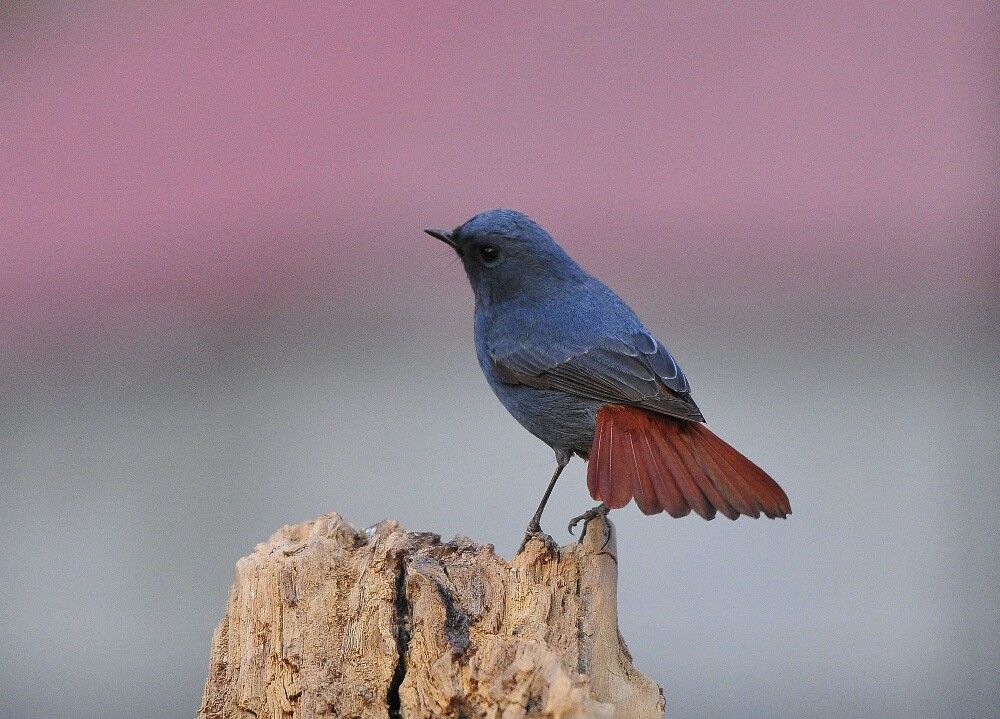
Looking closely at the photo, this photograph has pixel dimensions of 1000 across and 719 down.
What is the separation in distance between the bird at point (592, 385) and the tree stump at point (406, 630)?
28 cm

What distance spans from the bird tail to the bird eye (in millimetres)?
916

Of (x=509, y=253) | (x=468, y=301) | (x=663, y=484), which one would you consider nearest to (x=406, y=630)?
(x=663, y=484)

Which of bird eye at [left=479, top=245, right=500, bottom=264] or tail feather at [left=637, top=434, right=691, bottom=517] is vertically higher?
bird eye at [left=479, top=245, right=500, bottom=264]

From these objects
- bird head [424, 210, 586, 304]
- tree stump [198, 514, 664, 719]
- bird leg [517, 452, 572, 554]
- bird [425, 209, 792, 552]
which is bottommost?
tree stump [198, 514, 664, 719]

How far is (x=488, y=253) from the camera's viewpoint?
15.4 ft

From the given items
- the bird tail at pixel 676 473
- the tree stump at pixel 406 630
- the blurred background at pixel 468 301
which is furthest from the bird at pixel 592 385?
the blurred background at pixel 468 301

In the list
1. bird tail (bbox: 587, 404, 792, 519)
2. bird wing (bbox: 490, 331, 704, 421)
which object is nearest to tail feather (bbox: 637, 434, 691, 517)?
bird tail (bbox: 587, 404, 792, 519)

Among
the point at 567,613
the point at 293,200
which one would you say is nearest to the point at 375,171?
the point at 293,200

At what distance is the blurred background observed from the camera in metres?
6.90

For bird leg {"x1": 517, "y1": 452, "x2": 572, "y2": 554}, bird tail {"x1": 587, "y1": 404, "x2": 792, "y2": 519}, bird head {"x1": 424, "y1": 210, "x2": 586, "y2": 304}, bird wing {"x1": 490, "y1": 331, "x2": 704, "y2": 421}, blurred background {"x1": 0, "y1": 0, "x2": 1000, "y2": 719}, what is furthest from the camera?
blurred background {"x1": 0, "y1": 0, "x2": 1000, "y2": 719}

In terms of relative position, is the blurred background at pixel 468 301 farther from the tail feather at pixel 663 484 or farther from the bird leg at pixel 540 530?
the tail feather at pixel 663 484

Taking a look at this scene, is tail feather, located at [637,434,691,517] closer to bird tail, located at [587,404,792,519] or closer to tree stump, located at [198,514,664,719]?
bird tail, located at [587,404,792,519]

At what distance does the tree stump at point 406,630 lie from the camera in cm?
313

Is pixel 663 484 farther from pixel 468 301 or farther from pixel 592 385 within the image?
pixel 468 301
